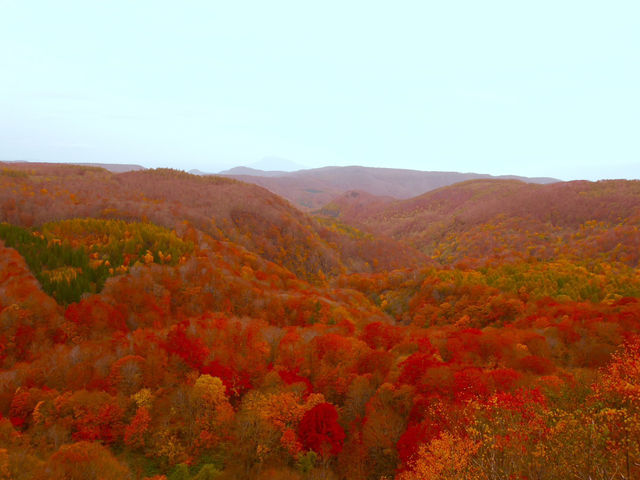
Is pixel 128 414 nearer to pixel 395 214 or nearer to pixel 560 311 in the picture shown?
pixel 560 311

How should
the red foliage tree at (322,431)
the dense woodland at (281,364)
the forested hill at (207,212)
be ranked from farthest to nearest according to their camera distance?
the forested hill at (207,212)
the red foliage tree at (322,431)
the dense woodland at (281,364)

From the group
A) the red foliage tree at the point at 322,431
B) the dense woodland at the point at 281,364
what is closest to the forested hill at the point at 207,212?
the dense woodland at the point at 281,364

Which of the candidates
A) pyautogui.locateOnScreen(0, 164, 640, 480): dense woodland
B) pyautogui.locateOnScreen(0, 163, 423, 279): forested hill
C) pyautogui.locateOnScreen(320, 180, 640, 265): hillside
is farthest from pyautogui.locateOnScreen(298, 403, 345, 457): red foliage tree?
pyautogui.locateOnScreen(320, 180, 640, 265): hillside

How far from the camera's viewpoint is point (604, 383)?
12562 millimetres

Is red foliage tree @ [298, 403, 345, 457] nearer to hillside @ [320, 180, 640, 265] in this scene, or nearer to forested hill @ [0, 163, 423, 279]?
forested hill @ [0, 163, 423, 279]

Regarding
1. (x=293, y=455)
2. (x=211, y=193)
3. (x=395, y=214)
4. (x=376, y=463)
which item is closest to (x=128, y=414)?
(x=293, y=455)

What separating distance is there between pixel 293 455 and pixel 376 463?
379 cm

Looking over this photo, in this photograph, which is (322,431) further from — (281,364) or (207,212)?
(207,212)

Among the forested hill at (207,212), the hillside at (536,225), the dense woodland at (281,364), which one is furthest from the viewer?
the hillside at (536,225)

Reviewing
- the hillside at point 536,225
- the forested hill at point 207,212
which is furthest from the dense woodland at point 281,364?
the hillside at point 536,225

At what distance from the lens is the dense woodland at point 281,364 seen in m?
12.0

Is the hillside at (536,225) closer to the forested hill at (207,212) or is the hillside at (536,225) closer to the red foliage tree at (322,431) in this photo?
the forested hill at (207,212)

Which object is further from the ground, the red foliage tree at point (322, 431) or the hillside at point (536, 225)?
the hillside at point (536, 225)

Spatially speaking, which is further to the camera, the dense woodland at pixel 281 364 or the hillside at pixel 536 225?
the hillside at pixel 536 225
